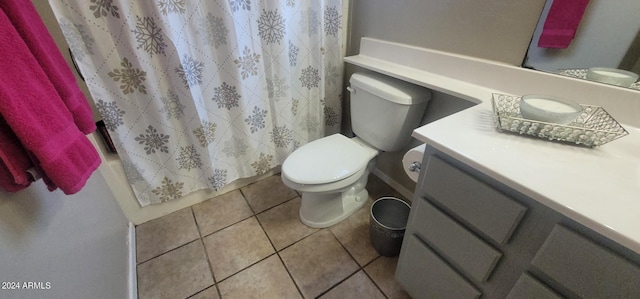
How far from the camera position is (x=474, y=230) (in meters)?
0.68

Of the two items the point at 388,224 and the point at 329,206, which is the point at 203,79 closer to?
the point at 329,206

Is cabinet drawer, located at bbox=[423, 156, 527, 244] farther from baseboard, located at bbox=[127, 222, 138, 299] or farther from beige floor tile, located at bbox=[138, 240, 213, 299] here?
baseboard, located at bbox=[127, 222, 138, 299]

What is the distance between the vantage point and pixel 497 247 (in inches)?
25.0

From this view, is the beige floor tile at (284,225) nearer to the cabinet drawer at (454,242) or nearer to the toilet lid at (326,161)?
the toilet lid at (326,161)

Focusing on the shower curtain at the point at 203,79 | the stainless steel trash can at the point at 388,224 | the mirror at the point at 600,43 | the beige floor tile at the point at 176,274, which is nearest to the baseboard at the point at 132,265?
the beige floor tile at the point at 176,274

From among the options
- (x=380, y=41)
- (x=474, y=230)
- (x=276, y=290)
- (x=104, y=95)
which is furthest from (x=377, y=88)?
(x=104, y=95)

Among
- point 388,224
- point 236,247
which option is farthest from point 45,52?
point 388,224

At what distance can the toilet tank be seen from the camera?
116 centimetres

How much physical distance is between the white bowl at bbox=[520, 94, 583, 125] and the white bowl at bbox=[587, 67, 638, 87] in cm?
16

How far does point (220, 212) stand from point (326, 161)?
2.53 feet

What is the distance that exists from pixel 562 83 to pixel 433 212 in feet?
2.07

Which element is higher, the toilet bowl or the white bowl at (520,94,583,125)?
the white bowl at (520,94,583,125)

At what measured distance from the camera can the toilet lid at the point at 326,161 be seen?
1.14 metres

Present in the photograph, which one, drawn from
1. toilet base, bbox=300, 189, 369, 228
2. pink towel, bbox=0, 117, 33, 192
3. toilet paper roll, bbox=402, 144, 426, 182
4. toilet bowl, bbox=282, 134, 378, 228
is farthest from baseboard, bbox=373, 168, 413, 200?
pink towel, bbox=0, 117, 33, 192
